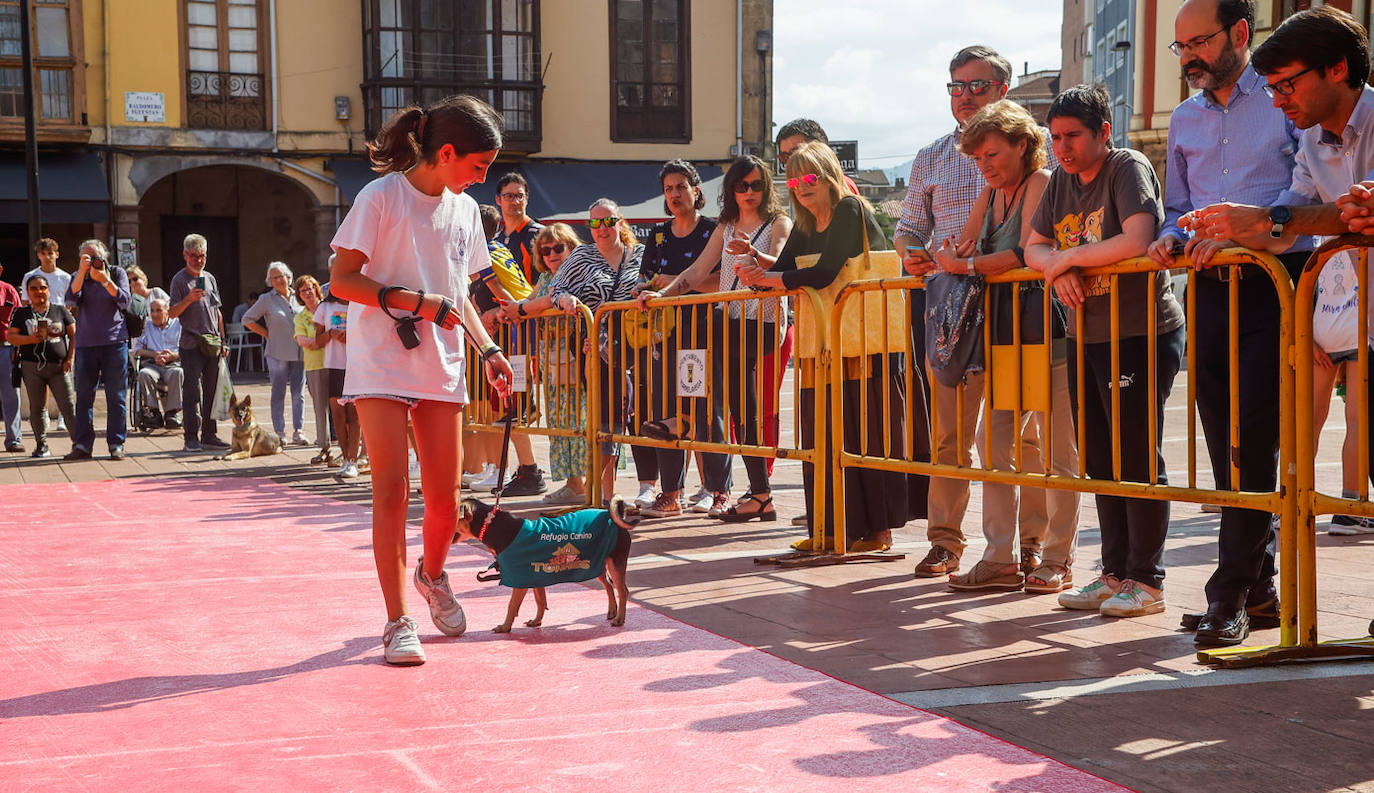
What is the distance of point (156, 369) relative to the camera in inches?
634

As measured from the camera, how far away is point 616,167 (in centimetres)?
3102

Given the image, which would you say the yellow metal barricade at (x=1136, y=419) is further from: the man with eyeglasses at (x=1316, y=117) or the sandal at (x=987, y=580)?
the sandal at (x=987, y=580)

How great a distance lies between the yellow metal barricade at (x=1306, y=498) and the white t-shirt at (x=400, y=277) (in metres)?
2.60

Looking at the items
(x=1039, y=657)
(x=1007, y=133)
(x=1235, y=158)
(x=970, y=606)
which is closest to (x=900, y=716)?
(x=1039, y=657)

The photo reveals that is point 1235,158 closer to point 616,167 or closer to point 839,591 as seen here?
point 839,591

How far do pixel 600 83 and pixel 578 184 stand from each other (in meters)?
2.35

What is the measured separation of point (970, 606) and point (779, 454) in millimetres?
1576

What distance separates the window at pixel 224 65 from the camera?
92.7 feet

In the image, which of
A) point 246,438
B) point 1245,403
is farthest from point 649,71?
point 1245,403

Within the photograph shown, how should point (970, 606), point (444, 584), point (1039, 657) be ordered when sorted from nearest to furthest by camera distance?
point (1039, 657) < point (444, 584) < point (970, 606)

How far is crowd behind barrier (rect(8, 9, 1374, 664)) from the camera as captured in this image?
14.1 feet

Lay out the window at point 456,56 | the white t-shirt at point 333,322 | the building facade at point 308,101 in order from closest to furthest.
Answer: the white t-shirt at point 333,322 → the building facade at point 308,101 → the window at point 456,56

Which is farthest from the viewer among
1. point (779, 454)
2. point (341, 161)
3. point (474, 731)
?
point (341, 161)

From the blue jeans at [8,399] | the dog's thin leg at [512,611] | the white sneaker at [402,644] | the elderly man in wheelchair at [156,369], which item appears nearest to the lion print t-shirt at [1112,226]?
the dog's thin leg at [512,611]
